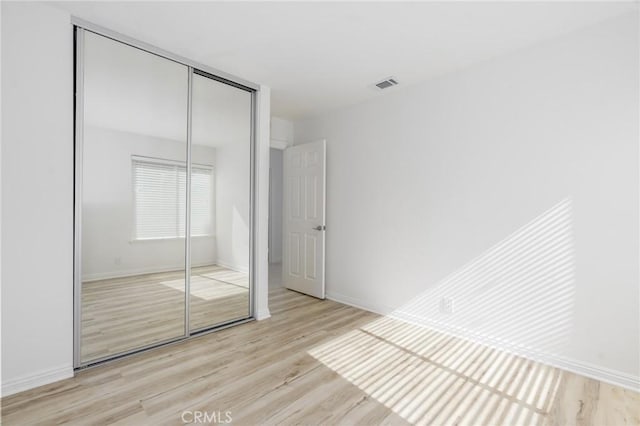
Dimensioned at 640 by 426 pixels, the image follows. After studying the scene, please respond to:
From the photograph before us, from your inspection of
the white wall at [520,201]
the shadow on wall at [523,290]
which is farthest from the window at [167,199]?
the shadow on wall at [523,290]

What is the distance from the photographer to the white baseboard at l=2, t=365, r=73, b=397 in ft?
6.50

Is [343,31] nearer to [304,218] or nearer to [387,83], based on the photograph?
[387,83]

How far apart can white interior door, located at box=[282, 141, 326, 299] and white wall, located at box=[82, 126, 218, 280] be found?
6.05 feet

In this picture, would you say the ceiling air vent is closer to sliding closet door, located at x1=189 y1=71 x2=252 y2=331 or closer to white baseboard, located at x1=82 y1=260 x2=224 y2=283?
sliding closet door, located at x1=189 y1=71 x2=252 y2=331

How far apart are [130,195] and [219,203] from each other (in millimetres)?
761

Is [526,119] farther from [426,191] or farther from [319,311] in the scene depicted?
[319,311]

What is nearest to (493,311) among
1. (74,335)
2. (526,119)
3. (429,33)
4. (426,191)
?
(426,191)

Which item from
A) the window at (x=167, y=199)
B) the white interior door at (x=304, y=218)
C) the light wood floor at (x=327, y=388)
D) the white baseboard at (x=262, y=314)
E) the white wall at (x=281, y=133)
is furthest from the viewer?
the white wall at (x=281, y=133)

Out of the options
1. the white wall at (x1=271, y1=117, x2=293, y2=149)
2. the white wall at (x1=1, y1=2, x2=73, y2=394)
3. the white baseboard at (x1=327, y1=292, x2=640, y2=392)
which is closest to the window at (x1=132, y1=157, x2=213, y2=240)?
the white wall at (x1=1, y1=2, x2=73, y2=394)

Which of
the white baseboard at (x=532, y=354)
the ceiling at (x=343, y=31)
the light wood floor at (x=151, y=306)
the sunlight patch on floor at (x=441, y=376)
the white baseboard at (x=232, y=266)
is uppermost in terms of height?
the ceiling at (x=343, y=31)

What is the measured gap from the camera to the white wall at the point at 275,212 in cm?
714

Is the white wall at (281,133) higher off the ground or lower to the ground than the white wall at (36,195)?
higher

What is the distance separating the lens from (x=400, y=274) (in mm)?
3502

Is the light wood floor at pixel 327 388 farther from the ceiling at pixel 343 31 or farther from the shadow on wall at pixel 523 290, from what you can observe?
Result: the ceiling at pixel 343 31
